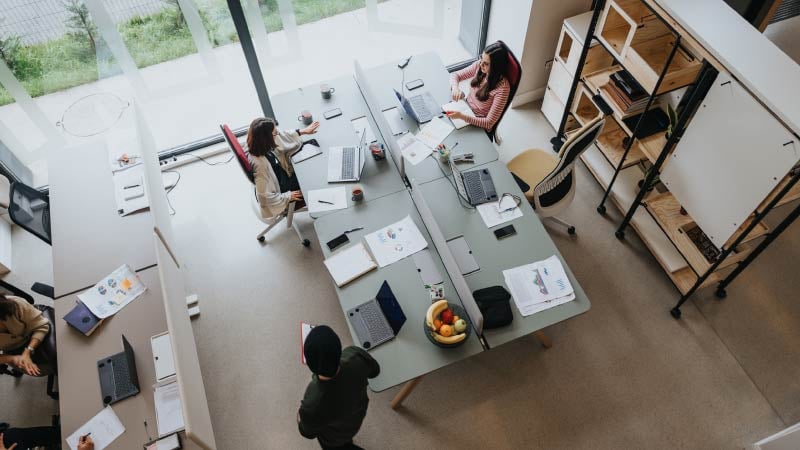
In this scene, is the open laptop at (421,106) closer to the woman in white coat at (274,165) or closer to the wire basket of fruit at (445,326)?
the woman in white coat at (274,165)

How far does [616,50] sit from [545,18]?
1.00 m

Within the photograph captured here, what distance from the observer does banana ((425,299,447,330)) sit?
3250 millimetres

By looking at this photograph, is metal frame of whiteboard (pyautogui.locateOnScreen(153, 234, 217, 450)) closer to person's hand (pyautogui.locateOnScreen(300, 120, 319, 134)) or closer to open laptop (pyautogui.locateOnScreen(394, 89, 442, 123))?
person's hand (pyautogui.locateOnScreen(300, 120, 319, 134))

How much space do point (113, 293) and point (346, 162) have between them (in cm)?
190

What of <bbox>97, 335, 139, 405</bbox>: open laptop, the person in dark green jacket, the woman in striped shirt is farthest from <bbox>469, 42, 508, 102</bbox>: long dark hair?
<bbox>97, 335, 139, 405</bbox>: open laptop

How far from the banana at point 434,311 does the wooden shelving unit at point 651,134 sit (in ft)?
6.58

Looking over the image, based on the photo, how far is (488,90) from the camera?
4.45m

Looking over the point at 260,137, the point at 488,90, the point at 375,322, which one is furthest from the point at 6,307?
the point at 488,90

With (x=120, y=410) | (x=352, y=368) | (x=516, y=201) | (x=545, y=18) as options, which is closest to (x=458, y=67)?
(x=545, y=18)

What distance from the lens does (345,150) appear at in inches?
166

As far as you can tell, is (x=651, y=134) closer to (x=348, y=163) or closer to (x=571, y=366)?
(x=571, y=366)

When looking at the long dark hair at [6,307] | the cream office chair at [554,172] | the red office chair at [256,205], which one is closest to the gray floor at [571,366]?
the red office chair at [256,205]

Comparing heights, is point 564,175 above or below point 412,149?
below

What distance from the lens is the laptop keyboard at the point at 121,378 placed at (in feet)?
10.3
